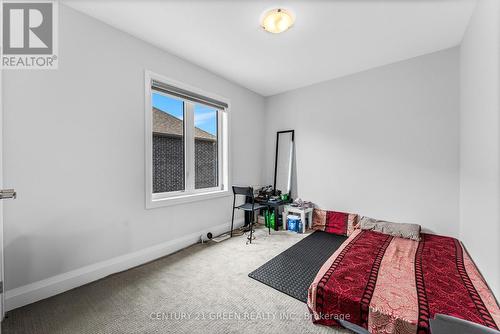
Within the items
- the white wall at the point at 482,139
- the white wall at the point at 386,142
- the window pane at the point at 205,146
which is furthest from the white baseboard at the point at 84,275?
the white wall at the point at 482,139

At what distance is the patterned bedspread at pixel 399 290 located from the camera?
120 centimetres

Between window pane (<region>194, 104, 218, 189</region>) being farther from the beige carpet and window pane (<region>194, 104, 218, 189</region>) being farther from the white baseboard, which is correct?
the beige carpet

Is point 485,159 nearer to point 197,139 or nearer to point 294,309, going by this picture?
point 294,309

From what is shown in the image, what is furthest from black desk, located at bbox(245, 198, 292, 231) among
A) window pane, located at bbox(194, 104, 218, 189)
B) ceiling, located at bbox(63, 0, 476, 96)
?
ceiling, located at bbox(63, 0, 476, 96)

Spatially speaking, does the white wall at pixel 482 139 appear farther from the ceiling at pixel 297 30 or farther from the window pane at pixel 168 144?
the window pane at pixel 168 144

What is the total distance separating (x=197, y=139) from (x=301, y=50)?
72.7 inches

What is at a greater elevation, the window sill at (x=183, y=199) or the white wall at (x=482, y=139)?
the white wall at (x=482, y=139)

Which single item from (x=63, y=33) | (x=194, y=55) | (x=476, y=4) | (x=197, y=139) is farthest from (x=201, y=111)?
(x=476, y=4)

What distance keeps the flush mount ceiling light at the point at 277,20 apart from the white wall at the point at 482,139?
143 cm

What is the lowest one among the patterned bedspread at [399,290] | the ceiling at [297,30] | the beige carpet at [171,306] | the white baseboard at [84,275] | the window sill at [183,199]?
the beige carpet at [171,306]

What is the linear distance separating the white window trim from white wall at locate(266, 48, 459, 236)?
132cm

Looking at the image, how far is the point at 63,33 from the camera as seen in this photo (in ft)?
5.83

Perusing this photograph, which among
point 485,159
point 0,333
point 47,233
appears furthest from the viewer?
point 47,233

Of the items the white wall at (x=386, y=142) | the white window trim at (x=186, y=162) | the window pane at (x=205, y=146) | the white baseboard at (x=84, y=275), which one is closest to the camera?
the white baseboard at (x=84, y=275)
